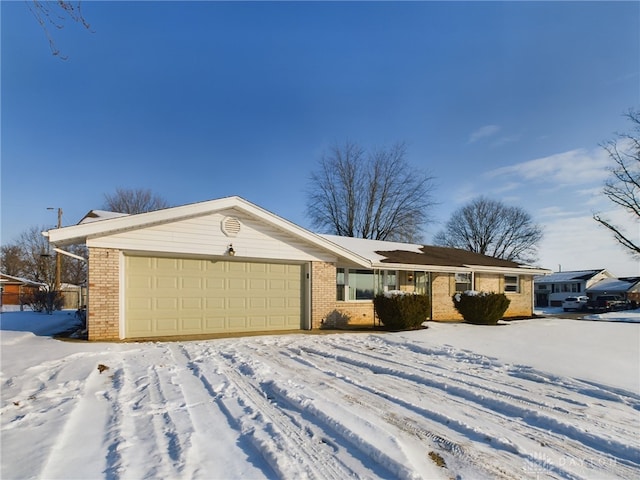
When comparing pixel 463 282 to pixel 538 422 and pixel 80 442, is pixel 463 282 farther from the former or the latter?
pixel 80 442

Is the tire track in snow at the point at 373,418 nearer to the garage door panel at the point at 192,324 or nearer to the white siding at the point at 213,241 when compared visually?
the garage door panel at the point at 192,324

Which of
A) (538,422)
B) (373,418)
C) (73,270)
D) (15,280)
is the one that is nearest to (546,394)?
(538,422)

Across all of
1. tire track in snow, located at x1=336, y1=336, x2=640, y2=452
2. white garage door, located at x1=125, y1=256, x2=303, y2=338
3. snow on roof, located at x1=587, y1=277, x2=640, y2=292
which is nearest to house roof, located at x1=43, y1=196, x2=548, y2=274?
white garage door, located at x1=125, y1=256, x2=303, y2=338

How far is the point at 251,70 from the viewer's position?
12422 mm

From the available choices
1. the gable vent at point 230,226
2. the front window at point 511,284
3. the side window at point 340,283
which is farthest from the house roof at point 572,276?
the gable vent at point 230,226

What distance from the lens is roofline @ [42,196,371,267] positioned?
29.6 feet

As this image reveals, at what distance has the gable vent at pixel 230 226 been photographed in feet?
36.4

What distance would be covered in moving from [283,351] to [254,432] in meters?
4.57

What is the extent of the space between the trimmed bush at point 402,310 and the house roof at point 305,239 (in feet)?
5.62

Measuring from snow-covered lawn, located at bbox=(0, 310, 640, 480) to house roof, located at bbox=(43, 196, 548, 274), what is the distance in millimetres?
3037

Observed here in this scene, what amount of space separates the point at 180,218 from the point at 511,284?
54.5 ft

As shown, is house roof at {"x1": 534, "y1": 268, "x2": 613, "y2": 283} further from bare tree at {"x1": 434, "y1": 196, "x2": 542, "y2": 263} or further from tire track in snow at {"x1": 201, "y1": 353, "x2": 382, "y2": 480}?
tire track in snow at {"x1": 201, "y1": 353, "x2": 382, "y2": 480}

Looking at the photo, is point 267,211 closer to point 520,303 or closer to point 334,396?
point 334,396

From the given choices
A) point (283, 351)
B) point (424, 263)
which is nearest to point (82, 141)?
point (283, 351)
